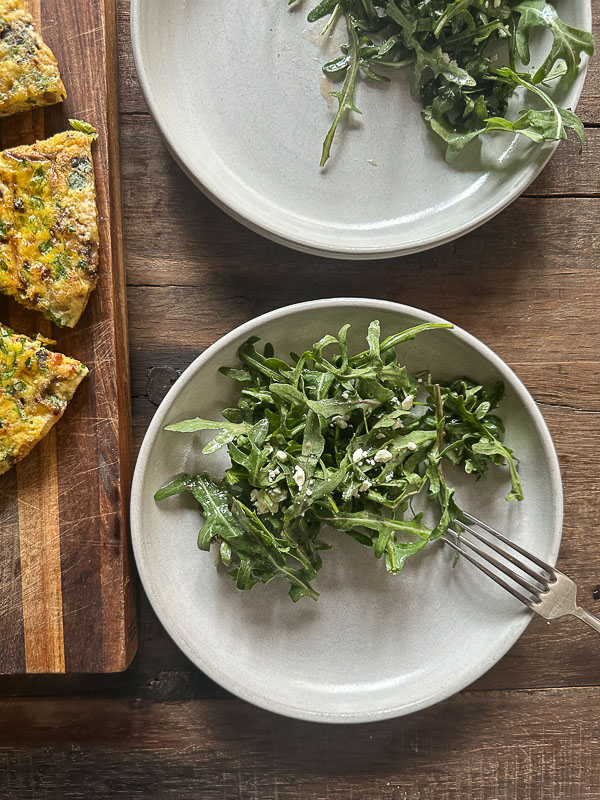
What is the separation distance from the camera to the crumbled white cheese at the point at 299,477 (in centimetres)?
149

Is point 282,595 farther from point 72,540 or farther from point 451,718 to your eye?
point 451,718

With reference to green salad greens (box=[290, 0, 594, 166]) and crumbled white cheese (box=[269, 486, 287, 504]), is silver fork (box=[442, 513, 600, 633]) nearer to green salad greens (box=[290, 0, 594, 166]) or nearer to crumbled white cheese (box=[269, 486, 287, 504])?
crumbled white cheese (box=[269, 486, 287, 504])

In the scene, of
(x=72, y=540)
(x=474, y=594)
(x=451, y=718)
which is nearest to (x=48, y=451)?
(x=72, y=540)

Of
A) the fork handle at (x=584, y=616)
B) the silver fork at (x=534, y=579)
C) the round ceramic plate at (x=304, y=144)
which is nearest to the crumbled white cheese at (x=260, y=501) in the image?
the silver fork at (x=534, y=579)

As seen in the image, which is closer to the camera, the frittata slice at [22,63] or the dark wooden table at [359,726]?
the frittata slice at [22,63]

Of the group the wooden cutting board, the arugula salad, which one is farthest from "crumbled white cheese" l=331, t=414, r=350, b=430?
the wooden cutting board

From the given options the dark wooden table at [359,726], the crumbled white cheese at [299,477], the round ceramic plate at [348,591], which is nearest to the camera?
the crumbled white cheese at [299,477]

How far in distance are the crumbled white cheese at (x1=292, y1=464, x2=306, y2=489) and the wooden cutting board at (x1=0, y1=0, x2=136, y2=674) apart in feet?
1.58

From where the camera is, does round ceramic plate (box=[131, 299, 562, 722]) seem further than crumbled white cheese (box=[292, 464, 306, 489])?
Yes

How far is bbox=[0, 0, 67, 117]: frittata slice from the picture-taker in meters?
1.52

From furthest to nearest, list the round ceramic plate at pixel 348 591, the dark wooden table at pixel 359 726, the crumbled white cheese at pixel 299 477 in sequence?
the dark wooden table at pixel 359 726, the round ceramic plate at pixel 348 591, the crumbled white cheese at pixel 299 477

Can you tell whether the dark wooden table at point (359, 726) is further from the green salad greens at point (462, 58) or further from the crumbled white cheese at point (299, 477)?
the crumbled white cheese at point (299, 477)

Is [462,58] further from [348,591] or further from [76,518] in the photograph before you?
[76,518]

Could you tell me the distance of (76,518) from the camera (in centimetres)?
165
